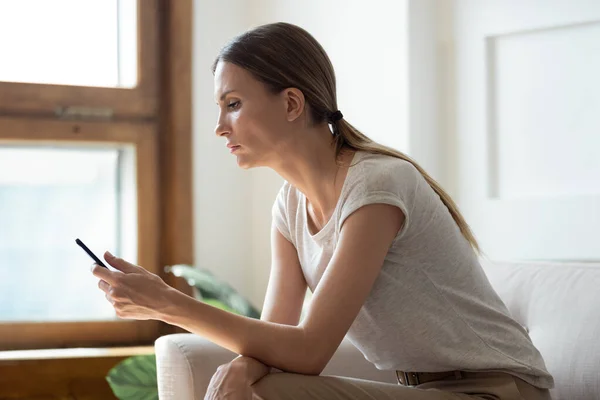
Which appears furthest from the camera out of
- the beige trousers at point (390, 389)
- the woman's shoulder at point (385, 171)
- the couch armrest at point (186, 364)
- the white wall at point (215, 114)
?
the white wall at point (215, 114)

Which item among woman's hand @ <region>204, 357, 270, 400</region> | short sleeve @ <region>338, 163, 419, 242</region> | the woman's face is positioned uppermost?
the woman's face

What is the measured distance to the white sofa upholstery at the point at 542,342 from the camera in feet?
5.72

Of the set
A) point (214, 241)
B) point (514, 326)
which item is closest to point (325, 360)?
point (514, 326)

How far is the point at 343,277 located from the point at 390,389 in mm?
191

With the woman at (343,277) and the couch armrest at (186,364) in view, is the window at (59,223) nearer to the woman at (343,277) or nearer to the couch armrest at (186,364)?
the couch armrest at (186,364)

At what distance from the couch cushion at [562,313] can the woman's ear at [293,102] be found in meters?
0.73

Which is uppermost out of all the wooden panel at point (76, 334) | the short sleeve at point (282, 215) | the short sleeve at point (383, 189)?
the short sleeve at point (383, 189)

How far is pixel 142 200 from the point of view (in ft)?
9.49

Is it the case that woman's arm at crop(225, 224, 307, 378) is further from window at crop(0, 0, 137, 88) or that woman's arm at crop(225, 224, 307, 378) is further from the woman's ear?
window at crop(0, 0, 137, 88)

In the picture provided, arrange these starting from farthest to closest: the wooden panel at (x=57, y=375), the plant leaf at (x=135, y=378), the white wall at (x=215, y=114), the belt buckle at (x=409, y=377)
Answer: the white wall at (x=215, y=114), the wooden panel at (x=57, y=375), the plant leaf at (x=135, y=378), the belt buckle at (x=409, y=377)

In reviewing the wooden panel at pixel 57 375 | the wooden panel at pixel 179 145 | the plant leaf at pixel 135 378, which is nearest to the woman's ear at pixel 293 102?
the plant leaf at pixel 135 378

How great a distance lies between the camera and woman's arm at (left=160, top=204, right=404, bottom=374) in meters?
1.43

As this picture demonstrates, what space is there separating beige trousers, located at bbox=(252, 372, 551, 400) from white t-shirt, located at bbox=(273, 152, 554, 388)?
0.07ft

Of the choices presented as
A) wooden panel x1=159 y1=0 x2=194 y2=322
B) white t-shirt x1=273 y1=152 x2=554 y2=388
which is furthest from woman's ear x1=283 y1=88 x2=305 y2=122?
wooden panel x1=159 y1=0 x2=194 y2=322
